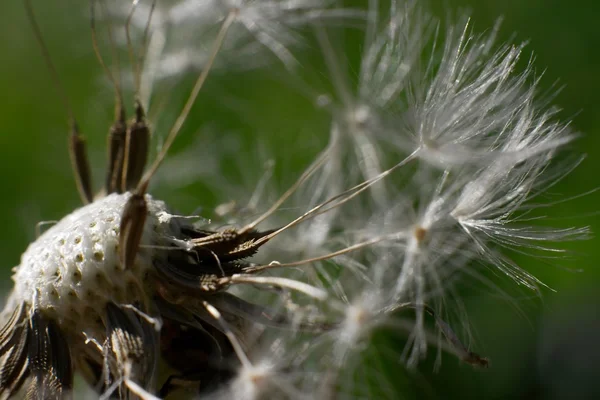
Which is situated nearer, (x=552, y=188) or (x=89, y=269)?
(x=89, y=269)

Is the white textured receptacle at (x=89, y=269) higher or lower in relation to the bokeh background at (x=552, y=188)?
lower

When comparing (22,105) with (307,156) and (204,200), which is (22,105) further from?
(307,156)

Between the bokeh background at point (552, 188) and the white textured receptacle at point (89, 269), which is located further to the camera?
the bokeh background at point (552, 188)

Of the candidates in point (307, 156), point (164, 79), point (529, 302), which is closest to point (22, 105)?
point (164, 79)

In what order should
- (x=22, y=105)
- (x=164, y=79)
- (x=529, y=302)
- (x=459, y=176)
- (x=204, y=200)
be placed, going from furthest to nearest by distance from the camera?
(x=22, y=105) → (x=204, y=200) → (x=164, y=79) → (x=529, y=302) → (x=459, y=176)

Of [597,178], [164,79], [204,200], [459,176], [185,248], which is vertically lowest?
[185,248]

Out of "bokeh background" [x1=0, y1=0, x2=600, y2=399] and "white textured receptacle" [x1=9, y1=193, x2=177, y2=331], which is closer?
"white textured receptacle" [x1=9, y1=193, x2=177, y2=331]

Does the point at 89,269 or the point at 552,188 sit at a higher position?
the point at 552,188

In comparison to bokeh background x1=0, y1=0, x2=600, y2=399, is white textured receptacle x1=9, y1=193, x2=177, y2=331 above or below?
below
